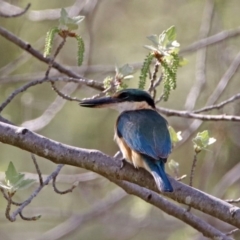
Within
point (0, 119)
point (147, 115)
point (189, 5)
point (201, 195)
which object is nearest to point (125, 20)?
point (189, 5)

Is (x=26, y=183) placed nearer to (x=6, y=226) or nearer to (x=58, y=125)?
(x=58, y=125)

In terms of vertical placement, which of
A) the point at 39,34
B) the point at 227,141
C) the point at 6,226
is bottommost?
the point at 6,226

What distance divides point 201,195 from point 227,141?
10.0 ft

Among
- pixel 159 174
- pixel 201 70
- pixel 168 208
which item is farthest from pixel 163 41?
pixel 201 70

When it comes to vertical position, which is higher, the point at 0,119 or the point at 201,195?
the point at 0,119

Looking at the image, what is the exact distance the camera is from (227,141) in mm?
5441

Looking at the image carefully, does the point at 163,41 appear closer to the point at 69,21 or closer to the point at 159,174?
the point at 69,21

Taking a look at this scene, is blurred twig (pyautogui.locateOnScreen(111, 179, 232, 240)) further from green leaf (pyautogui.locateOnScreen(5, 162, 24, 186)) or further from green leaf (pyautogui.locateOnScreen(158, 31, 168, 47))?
green leaf (pyautogui.locateOnScreen(158, 31, 168, 47))

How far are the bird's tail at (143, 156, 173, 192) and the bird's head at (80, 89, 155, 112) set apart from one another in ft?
1.51

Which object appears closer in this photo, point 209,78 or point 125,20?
point 209,78

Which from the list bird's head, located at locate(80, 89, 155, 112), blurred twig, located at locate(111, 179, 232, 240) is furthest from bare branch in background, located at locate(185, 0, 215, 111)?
blurred twig, located at locate(111, 179, 232, 240)

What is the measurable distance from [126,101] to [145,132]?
31 centimetres

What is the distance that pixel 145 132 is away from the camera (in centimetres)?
314

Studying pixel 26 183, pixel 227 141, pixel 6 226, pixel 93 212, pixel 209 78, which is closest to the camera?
pixel 26 183
